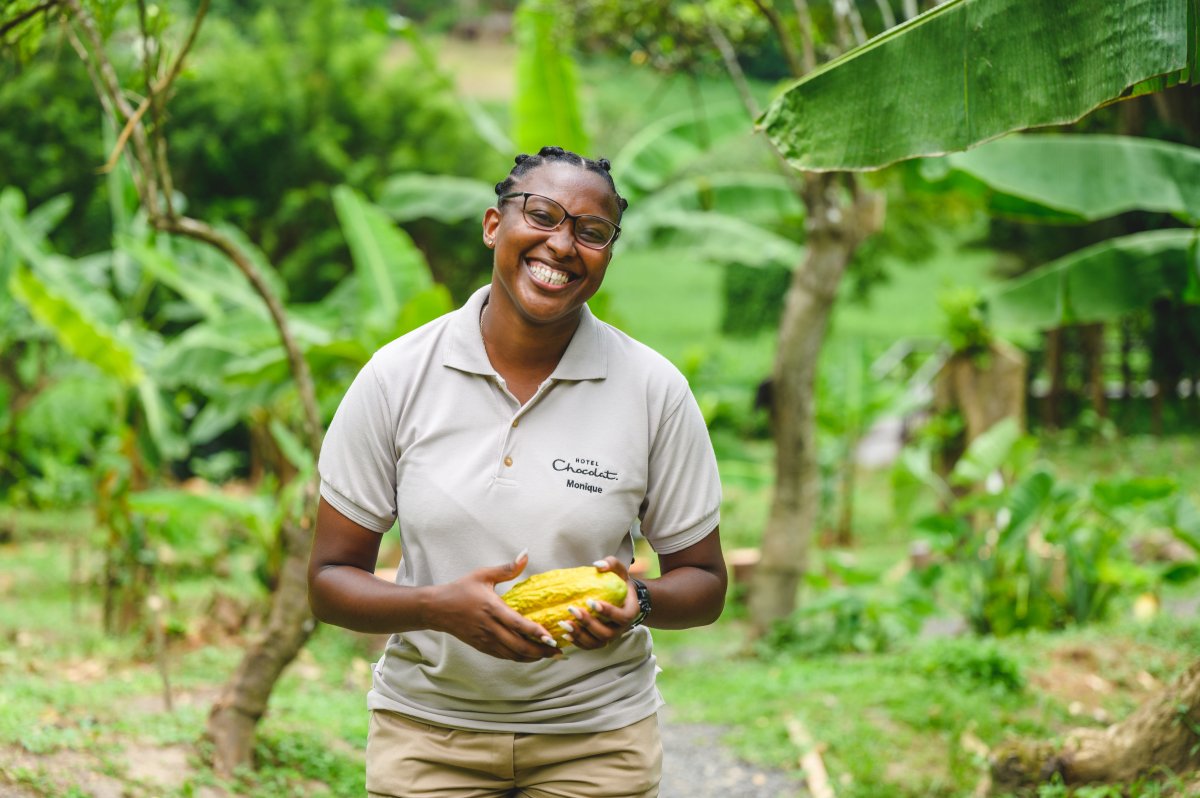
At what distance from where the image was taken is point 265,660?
4.23 metres

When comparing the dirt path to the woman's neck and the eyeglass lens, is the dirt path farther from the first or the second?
the eyeglass lens

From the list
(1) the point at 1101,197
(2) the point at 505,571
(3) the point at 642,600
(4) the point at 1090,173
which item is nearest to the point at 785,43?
(4) the point at 1090,173

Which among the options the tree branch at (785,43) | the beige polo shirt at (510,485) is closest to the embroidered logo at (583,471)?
the beige polo shirt at (510,485)

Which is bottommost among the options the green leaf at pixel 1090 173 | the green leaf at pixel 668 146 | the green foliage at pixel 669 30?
the green leaf at pixel 1090 173

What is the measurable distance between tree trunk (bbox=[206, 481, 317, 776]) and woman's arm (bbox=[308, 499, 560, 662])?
1963 mm

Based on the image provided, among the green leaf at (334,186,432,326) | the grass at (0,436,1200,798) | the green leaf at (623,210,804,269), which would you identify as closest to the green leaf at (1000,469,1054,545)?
the grass at (0,436,1200,798)

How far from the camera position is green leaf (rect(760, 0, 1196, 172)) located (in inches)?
107

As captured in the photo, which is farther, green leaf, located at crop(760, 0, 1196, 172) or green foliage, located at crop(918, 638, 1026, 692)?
green foliage, located at crop(918, 638, 1026, 692)

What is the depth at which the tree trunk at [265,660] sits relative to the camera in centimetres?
416

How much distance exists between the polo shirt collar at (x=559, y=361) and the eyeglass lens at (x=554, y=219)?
180 mm

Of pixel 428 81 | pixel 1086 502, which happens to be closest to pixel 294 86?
pixel 428 81

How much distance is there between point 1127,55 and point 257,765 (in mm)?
3655

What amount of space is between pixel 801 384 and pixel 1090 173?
2273 millimetres

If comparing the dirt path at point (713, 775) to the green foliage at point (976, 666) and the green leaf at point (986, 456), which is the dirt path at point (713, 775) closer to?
the green foliage at point (976, 666)
